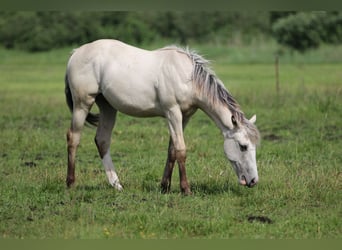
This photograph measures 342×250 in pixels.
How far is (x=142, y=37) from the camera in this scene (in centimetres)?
3128

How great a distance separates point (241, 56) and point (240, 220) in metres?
23.4

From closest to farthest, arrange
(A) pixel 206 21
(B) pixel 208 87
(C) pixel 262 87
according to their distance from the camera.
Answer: (B) pixel 208 87, (C) pixel 262 87, (A) pixel 206 21

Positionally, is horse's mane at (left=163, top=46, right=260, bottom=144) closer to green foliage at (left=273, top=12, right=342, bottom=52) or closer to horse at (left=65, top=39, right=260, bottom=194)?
horse at (left=65, top=39, right=260, bottom=194)

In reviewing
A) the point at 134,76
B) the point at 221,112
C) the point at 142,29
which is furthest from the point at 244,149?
the point at 142,29

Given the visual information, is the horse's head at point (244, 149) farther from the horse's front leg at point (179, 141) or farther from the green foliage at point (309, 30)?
the green foliage at point (309, 30)

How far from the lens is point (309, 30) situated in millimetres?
30250

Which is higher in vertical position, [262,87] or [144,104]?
[144,104]

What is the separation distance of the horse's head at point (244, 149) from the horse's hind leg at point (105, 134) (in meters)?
1.62

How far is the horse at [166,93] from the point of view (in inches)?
314


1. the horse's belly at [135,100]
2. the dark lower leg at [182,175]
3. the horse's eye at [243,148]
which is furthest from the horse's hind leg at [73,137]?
the horse's eye at [243,148]

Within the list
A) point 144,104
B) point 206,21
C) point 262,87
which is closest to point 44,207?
point 144,104

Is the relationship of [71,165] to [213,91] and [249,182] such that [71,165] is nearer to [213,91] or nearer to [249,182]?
[213,91]

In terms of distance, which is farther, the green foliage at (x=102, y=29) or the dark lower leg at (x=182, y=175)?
the green foliage at (x=102, y=29)

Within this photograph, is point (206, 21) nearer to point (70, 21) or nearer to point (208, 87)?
point (70, 21)
